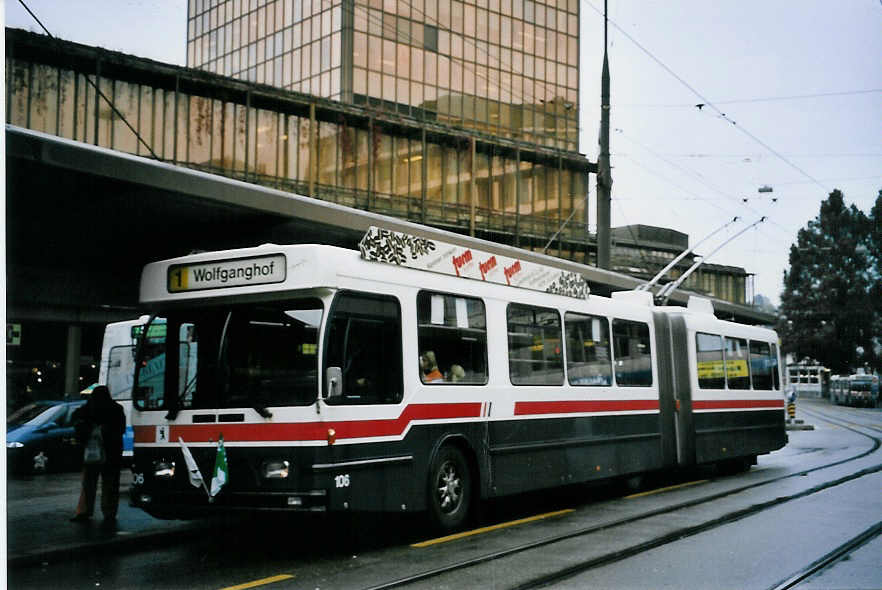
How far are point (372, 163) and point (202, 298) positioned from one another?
3124cm

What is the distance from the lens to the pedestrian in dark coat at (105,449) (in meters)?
11.6

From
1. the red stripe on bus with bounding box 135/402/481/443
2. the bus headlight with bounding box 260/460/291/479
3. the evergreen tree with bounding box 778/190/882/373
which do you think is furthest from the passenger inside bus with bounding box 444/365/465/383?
the evergreen tree with bounding box 778/190/882/373

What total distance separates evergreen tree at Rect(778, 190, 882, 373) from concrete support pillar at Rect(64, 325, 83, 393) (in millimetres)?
62375

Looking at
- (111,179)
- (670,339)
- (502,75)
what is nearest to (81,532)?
(111,179)

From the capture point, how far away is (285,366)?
9.27 m

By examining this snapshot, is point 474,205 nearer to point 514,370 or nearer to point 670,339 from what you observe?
point 670,339

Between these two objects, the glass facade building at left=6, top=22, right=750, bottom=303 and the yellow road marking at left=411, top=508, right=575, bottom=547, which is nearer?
the yellow road marking at left=411, top=508, right=575, bottom=547

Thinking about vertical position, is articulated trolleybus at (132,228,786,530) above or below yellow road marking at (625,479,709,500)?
above

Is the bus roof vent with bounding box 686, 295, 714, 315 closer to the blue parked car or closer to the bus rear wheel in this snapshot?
the bus rear wheel

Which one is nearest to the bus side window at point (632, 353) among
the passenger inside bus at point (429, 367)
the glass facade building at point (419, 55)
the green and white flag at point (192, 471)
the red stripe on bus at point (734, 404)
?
the red stripe on bus at point (734, 404)

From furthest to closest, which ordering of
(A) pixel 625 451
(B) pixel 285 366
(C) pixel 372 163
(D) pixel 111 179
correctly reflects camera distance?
1. (C) pixel 372 163
2. (A) pixel 625 451
3. (D) pixel 111 179
4. (B) pixel 285 366

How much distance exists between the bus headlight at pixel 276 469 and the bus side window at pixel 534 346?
12.2ft

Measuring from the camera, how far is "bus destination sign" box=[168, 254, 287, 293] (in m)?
9.37

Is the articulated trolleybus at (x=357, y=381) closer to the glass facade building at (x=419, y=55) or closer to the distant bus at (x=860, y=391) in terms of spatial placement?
the glass facade building at (x=419, y=55)
